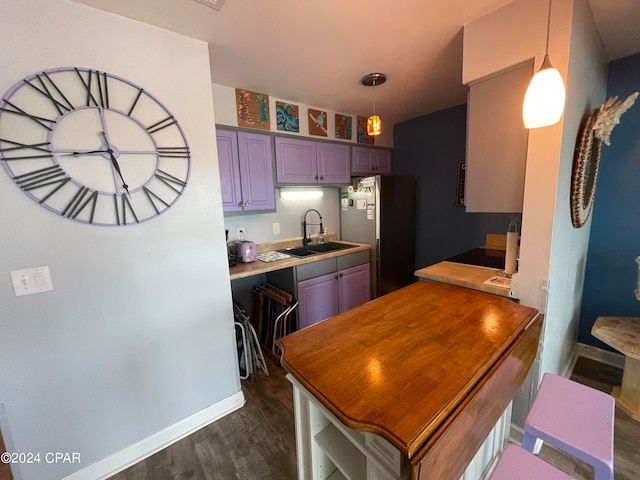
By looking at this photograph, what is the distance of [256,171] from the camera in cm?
246

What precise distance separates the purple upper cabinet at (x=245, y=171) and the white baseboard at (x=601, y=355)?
3207mm

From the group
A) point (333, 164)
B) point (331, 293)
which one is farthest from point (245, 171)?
point (331, 293)

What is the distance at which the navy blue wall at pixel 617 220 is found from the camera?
198 cm

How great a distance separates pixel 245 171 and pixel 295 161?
59 cm

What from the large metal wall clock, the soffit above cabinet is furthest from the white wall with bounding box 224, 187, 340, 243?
the soffit above cabinet

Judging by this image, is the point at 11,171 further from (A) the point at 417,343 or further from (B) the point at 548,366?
(B) the point at 548,366

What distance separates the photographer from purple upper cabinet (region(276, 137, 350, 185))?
2.65m

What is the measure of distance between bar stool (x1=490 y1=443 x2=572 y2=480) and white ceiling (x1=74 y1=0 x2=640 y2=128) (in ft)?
6.73

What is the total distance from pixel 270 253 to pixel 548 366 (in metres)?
2.40

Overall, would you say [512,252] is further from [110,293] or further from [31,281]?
[31,281]

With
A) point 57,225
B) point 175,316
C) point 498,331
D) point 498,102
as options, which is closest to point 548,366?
point 498,331

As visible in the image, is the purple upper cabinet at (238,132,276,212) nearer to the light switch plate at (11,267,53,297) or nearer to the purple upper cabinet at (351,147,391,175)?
the purple upper cabinet at (351,147,391,175)

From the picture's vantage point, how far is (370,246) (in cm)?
300

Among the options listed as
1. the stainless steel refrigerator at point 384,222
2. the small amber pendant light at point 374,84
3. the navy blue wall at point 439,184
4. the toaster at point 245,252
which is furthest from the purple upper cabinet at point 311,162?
the navy blue wall at point 439,184
